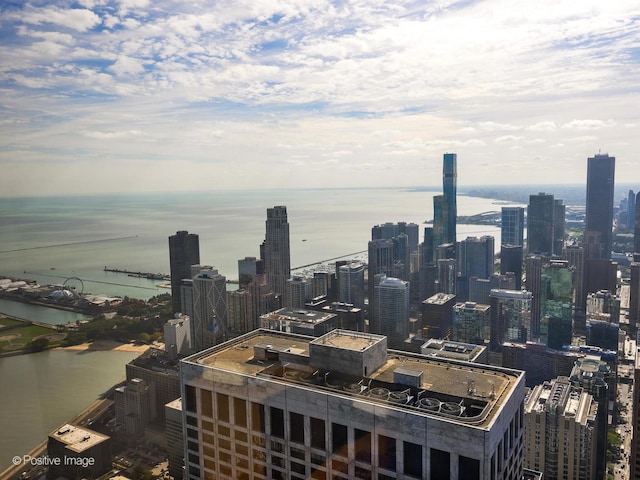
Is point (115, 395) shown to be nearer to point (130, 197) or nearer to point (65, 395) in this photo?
point (65, 395)

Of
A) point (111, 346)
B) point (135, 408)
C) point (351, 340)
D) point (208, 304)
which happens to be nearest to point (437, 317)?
point (208, 304)

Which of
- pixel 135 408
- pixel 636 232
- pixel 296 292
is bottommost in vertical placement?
pixel 135 408

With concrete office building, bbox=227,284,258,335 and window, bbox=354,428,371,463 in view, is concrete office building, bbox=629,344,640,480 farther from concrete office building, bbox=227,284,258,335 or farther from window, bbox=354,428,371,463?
concrete office building, bbox=227,284,258,335

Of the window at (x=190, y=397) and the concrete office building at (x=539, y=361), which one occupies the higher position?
the window at (x=190, y=397)

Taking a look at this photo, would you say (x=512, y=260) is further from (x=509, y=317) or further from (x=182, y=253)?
(x=182, y=253)

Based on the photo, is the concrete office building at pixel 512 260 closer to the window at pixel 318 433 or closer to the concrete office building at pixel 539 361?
the concrete office building at pixel 539 361

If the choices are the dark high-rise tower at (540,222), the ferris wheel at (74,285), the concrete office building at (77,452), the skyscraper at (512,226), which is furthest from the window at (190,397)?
the skyscraper at (512,226)
